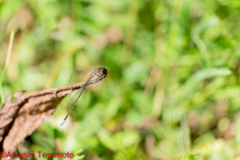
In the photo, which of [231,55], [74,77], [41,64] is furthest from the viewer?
[41,64]

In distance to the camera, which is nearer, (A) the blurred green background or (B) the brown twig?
(B) the brown twig

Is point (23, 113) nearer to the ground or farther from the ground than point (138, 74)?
nearer to the ground

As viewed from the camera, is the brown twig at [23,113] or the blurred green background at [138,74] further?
the blurred green background at [138,74]

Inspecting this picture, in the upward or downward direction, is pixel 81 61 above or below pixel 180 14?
above

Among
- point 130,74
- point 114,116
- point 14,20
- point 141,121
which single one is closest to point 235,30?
point 130,74

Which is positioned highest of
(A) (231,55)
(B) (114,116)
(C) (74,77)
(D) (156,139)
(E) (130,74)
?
(C) (74,77)

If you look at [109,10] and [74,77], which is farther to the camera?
[109,10]

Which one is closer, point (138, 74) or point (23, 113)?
point (23, 113)

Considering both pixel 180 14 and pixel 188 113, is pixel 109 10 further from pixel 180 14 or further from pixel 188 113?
pixel 188 113
